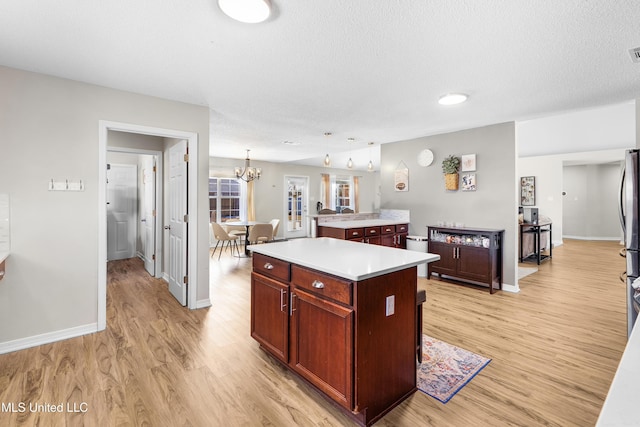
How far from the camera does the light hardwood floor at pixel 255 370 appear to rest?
1746mm

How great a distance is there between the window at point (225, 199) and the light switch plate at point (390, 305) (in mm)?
7010

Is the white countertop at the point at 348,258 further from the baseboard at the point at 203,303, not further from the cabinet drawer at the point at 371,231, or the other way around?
the cabinet drawer at the point at 371,231

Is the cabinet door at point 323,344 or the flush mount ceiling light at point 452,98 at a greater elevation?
the flush mount ceiling light at point 452,98

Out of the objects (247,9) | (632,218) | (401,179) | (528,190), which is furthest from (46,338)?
(528,190)

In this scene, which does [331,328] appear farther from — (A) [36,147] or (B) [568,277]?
(B) [568,277]

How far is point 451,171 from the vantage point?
15.0 ft

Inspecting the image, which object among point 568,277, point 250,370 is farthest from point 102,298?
point 568,277

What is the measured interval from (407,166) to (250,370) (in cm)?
422

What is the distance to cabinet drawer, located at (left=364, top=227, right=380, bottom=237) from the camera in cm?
485

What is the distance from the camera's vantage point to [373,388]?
1697mm

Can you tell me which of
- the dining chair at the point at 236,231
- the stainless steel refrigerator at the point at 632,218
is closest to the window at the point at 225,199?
the dining chair at the point at 236,231

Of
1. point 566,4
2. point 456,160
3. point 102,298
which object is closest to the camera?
point 566,4

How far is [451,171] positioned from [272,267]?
136 inches

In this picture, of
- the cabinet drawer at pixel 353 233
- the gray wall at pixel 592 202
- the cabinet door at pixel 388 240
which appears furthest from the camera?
the gray wall at pixel 592 202
